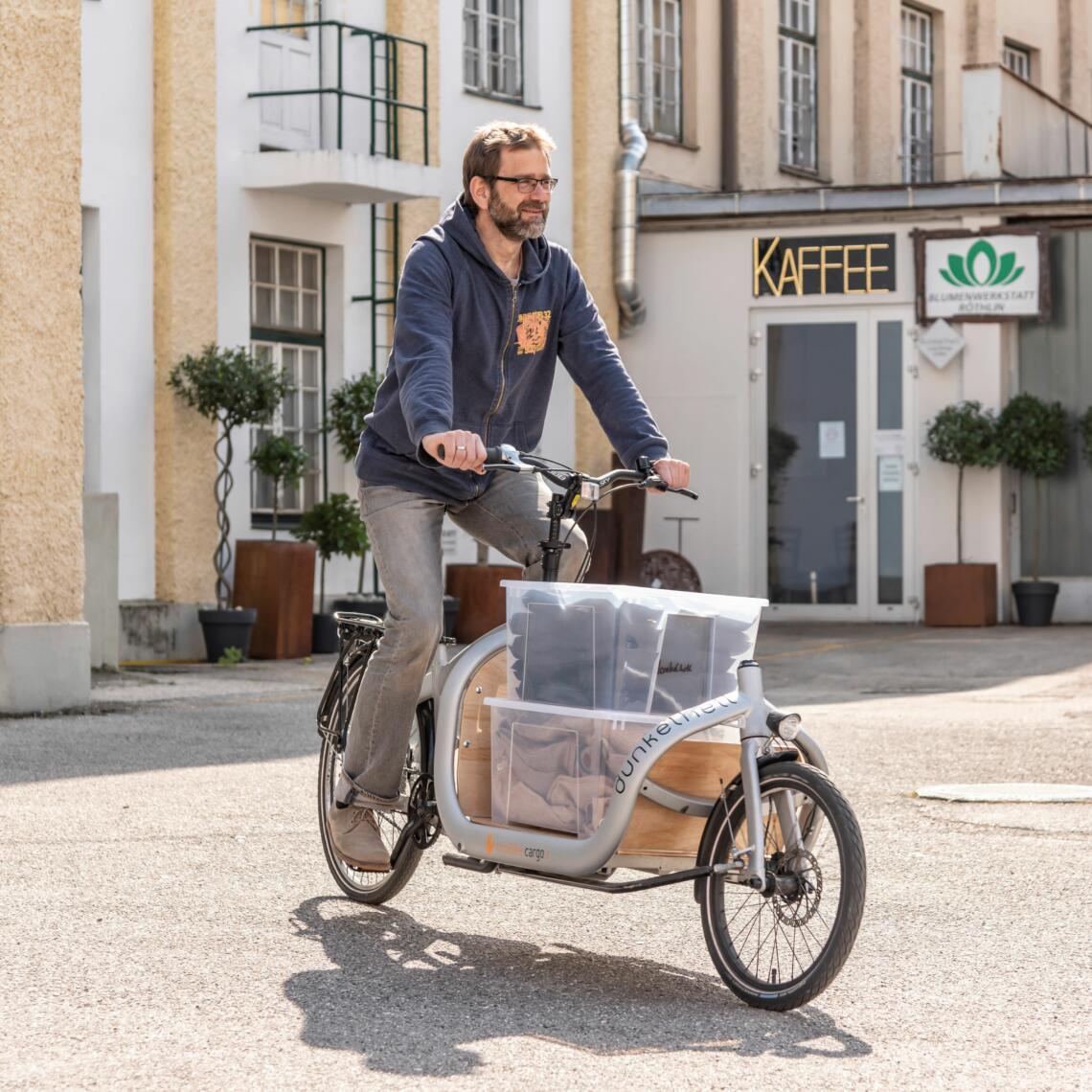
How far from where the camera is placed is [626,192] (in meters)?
20.9

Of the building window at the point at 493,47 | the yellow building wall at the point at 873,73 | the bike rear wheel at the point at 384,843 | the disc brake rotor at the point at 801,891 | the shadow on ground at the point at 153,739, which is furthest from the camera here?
the yellow building wall at the point at 873,73

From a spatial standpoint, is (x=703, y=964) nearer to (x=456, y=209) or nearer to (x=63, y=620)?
(x=456, y=209)

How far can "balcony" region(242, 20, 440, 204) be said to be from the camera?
55.3ft

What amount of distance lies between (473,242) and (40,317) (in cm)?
617

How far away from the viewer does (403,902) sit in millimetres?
5934

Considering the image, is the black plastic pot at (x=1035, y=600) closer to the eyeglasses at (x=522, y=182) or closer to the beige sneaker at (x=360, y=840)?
the beige sneaker at (x=360, y=840)

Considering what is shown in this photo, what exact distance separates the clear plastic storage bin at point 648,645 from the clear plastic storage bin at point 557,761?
0.17 ft

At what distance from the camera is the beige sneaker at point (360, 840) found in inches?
225

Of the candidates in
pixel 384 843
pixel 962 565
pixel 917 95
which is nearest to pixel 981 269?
pixel 962 565

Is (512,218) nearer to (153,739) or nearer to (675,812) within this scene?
(675,812)

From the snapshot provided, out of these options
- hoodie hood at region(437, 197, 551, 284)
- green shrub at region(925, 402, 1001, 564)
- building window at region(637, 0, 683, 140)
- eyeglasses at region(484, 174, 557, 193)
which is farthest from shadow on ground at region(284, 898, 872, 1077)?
building window at region(637, 0, 683, 140)

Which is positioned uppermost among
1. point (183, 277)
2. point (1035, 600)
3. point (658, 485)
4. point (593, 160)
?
point (593, 160)

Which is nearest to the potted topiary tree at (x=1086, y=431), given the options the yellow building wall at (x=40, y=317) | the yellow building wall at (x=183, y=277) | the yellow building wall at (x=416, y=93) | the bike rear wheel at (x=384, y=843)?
the yellow building wall at (x=416, y=93)

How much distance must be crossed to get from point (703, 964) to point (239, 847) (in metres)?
2.12
